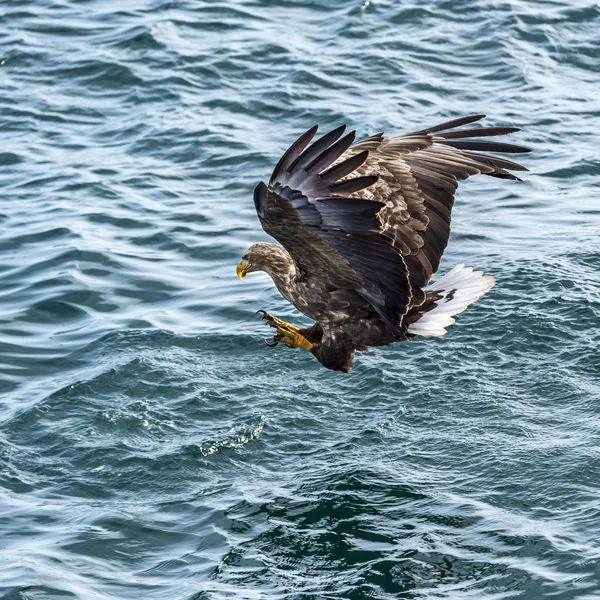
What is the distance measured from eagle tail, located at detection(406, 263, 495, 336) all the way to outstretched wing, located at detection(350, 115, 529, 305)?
17cm

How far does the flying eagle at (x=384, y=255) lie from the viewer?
6.15 metres

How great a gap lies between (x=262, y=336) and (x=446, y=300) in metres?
1.90

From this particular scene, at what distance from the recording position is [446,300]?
7.12m

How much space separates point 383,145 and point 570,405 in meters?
1.93

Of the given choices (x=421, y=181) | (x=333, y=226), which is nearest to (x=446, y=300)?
(x=421, y=181)

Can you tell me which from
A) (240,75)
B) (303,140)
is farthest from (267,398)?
(240,75)

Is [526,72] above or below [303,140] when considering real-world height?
below

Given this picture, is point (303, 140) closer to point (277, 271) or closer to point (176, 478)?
point (277, 271)

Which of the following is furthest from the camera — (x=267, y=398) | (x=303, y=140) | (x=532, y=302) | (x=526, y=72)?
(x=526, y=72)

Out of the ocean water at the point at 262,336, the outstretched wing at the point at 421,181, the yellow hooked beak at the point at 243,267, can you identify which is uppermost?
the outstretched wing at the point at 421,181

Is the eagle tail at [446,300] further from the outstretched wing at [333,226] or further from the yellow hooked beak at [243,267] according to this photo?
the yellow hooked beak at [243,267]

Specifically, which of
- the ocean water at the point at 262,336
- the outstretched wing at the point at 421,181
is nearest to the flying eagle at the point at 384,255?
the outstretched wing at the point at 421,181

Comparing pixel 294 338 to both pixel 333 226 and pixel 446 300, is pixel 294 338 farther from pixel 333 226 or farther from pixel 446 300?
pixel 333 226

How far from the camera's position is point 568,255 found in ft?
30.0
